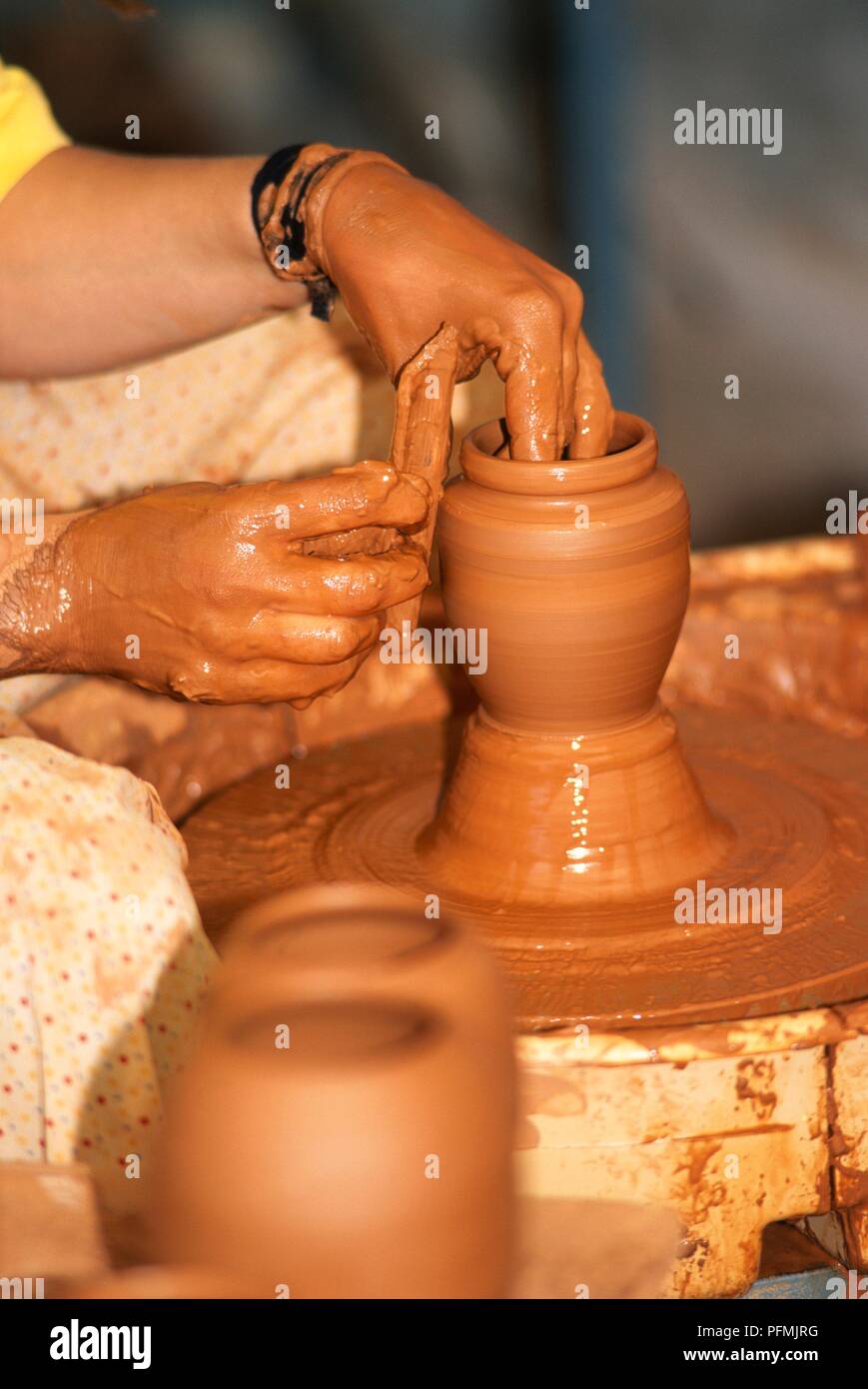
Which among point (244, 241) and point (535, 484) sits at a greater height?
point (244, 241)

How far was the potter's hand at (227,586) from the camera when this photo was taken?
4.42 feet

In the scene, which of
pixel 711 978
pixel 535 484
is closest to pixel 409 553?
pixel 535 484

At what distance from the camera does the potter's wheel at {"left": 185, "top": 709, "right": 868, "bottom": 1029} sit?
55.6 inches

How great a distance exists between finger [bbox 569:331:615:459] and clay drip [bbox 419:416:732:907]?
37 mm

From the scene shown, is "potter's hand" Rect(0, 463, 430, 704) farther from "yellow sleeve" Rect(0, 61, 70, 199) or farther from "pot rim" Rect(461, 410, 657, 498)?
"yellow sleeve" Rect(0, 61, 70, 199)

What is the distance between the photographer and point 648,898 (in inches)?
61.2

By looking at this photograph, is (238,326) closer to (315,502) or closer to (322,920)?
(315,502)

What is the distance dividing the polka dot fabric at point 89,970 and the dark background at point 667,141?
8.53ft

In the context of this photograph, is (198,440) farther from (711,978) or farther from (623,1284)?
(623,1284)

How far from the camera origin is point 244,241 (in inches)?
74.4

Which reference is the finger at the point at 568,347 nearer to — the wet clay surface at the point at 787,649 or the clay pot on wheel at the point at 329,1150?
the wet clay surface at the point at 787,649

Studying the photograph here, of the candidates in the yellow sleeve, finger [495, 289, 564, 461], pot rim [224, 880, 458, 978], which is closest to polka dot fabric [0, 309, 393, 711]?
the yellow sleeve

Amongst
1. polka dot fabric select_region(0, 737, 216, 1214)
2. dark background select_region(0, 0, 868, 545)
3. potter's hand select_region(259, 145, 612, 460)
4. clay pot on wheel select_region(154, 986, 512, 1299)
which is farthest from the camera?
dark background select_region(0, 0, 868, 545)

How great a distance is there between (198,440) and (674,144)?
2199 mm
